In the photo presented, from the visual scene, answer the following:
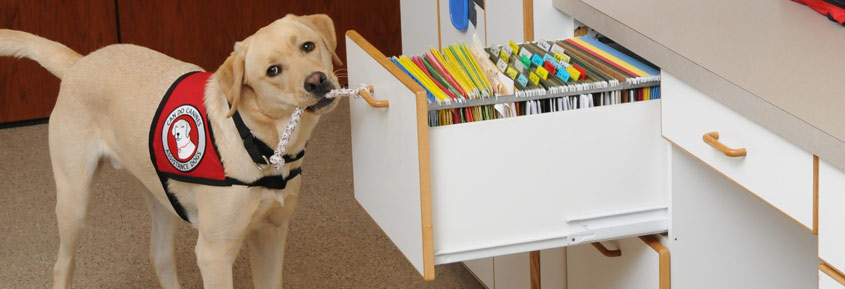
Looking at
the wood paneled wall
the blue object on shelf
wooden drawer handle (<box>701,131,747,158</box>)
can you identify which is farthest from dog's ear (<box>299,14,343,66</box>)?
the wood paneled wall

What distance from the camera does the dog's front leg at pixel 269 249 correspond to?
2266 millimetres

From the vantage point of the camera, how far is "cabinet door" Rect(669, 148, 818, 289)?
73.9 inches

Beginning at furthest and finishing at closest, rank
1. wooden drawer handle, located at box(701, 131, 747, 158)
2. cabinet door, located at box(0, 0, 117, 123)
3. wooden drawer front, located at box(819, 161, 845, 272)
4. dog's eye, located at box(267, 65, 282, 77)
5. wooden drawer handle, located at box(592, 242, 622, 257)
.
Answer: cabinet door, located at box(0, 0, 117, 123)
wooden drawer handle, located at box(592, 242, 622, 257)
dog's eye, located at box(267, 65, 282, 77)
wooden drawer handle, located at box(701, 131, 747, 158)
wooden drawer front, located at box(819, 161, 845, 272)

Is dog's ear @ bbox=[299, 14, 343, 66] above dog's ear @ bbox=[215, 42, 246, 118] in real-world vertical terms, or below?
above

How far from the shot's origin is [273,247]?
234 centimetres

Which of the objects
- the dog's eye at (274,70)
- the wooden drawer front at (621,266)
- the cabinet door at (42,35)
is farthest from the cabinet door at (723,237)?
the cabinet door at (42,35)

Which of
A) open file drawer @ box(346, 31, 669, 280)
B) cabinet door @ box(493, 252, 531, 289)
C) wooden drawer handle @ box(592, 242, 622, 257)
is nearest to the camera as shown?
open file drawer @ box(346, 31, 669, 280)

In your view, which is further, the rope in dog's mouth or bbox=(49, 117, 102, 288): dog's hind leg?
bbox=(49, 117, 102, 288): dog's hind leg

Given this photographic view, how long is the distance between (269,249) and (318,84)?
607 mm

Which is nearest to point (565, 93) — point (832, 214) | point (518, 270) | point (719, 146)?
point (719, 146)

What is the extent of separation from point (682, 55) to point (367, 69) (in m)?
0.54

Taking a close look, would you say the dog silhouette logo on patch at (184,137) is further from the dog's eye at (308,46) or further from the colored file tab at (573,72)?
the colored file tab at (573,72)

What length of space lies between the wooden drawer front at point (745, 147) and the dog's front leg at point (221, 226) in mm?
770

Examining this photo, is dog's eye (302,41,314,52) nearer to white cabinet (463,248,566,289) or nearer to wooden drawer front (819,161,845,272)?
white cabinet (463,248,566,289)
